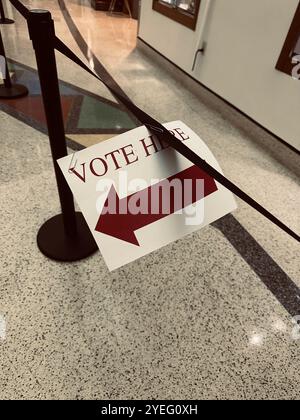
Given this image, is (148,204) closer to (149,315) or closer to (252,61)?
(149,315)

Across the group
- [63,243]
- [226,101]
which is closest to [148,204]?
[63,243]

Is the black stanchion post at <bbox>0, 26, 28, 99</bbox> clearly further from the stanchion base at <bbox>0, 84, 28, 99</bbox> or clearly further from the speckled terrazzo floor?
the speckled terrazzo floor

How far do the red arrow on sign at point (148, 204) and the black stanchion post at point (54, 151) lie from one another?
315 mm

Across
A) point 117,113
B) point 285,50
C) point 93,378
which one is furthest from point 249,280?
point 117,113

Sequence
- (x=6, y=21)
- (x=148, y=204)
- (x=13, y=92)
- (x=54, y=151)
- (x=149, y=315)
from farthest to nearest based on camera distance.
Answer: (x=6, y=21) < (x=13, y=92) < (x=149, y=315) < (x=54, y=151) < (x=148, y=204)

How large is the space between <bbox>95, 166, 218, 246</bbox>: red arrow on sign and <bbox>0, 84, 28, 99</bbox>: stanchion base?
209 centimetres

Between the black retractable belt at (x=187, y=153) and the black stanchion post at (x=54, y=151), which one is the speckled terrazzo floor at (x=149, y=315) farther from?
the black retractable belt at (x=187, y=153)

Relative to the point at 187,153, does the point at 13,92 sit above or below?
below

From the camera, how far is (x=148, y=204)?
0.72m

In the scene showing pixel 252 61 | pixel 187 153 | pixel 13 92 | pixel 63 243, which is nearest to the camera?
pixel 187 153

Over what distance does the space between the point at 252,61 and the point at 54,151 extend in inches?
76.6

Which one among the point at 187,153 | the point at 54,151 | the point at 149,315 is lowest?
the point at 149,315

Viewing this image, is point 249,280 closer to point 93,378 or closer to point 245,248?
point 245,248

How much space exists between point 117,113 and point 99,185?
186cm
